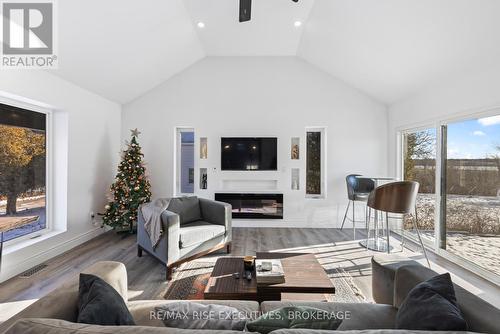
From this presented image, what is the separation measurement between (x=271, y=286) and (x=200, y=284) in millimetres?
1052

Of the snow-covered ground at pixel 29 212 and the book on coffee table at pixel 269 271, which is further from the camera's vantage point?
the snow-covered ground at pixel 29 212

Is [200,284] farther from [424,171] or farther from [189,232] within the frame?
[424,171]

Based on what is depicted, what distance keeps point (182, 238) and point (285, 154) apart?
2.68 meters

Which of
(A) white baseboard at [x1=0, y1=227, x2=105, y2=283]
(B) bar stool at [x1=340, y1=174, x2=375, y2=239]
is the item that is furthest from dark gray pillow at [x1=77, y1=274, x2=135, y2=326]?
(B) bar stool at [x1=340, y1=174, x2=375, y2=239]

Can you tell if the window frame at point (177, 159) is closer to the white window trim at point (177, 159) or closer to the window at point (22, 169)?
the white window trim at point (177, 159)

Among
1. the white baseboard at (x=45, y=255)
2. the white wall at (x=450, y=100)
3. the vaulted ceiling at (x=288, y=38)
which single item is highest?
the vaulted ceiling at (x=288, y=38)

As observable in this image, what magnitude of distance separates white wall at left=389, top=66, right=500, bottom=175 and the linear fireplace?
94.8 inches

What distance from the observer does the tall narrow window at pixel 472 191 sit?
2.65 metres

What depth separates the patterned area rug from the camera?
2.22 metres

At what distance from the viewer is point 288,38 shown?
3.99m

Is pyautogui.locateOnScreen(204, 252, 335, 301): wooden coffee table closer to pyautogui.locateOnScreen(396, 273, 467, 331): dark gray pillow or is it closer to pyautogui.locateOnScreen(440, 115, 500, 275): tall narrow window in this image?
pyautogui.locateOnScreen(396, 273, 467, 331): dark gray pillow

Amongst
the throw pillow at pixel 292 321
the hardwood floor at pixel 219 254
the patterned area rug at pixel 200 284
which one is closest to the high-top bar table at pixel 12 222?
the hardwood floor at pixel 219 254

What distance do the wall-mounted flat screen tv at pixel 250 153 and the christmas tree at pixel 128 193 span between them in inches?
62.6

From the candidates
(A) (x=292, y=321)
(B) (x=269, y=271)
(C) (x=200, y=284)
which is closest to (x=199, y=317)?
(A) (x=292, y=321)
